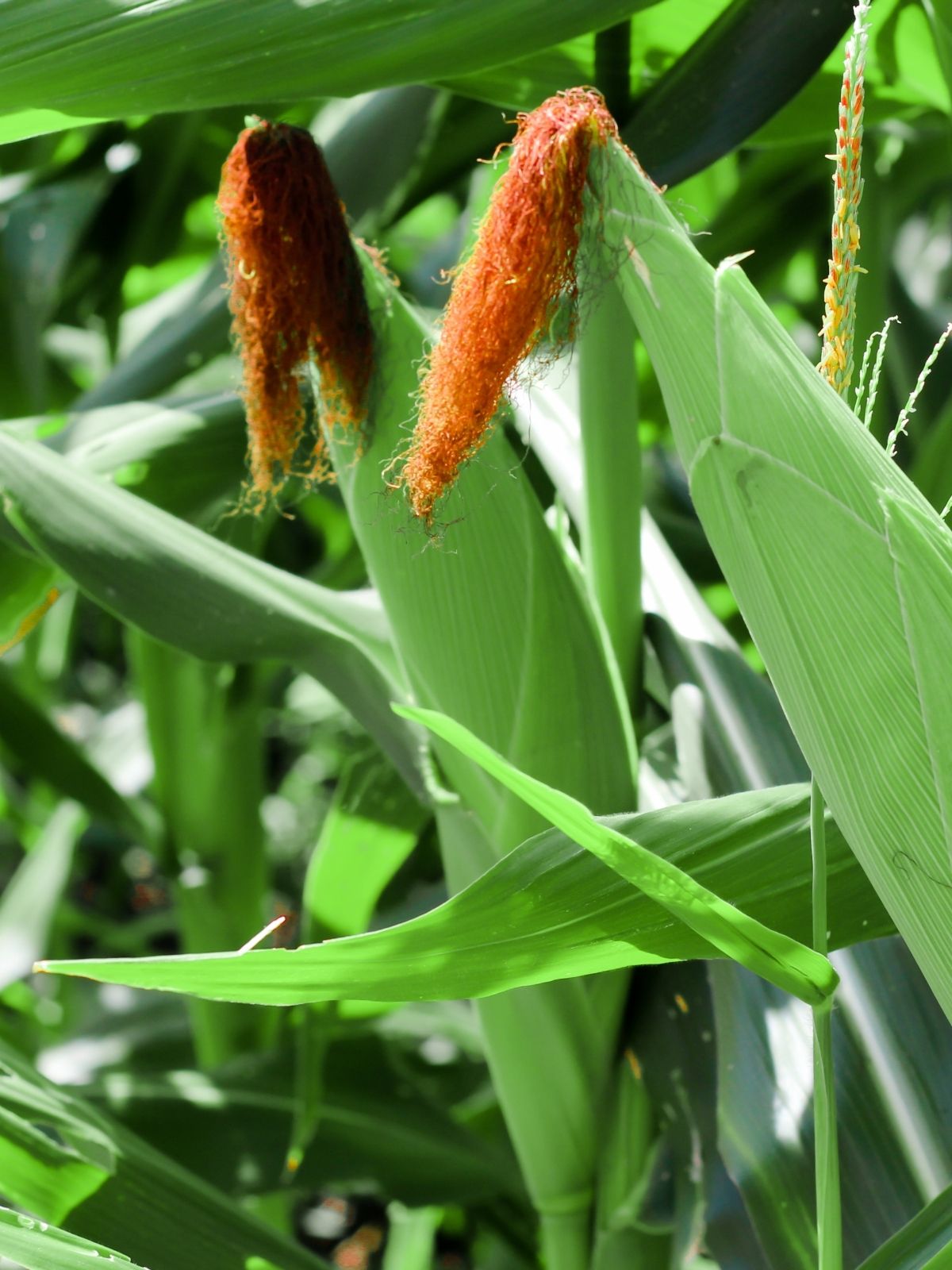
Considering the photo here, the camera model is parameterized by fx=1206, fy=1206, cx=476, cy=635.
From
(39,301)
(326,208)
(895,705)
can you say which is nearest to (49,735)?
(39,301)

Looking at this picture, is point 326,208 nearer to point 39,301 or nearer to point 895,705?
point 895,705

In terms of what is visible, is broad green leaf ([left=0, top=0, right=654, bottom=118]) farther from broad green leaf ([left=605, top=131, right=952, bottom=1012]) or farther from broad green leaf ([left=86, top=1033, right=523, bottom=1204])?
broad green leaf ([left=86, top=1033, right=523, bottom=1204])

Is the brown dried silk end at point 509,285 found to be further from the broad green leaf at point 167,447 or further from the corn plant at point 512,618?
the broad green leaf at point 167,447

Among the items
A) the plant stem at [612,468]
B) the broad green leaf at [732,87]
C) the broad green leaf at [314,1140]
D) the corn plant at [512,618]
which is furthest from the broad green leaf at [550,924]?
the broad green leaf at [314,1140]

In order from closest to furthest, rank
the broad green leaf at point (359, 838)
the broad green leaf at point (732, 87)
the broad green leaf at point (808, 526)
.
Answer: the broad green leaf at point (808, 526) < the broad green leaf at point (732, 87) < the broad green leaf at point (359, 838)

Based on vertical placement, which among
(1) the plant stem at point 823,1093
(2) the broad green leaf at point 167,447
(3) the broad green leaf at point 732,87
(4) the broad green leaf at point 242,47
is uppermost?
(4) the broad green leaf at point 242,47

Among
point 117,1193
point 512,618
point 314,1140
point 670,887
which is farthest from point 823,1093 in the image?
point 314,1140

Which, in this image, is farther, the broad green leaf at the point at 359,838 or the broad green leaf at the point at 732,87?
the broad green leaf at the point at 359,838

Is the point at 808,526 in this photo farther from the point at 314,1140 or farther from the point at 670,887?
the point at 314,1140
